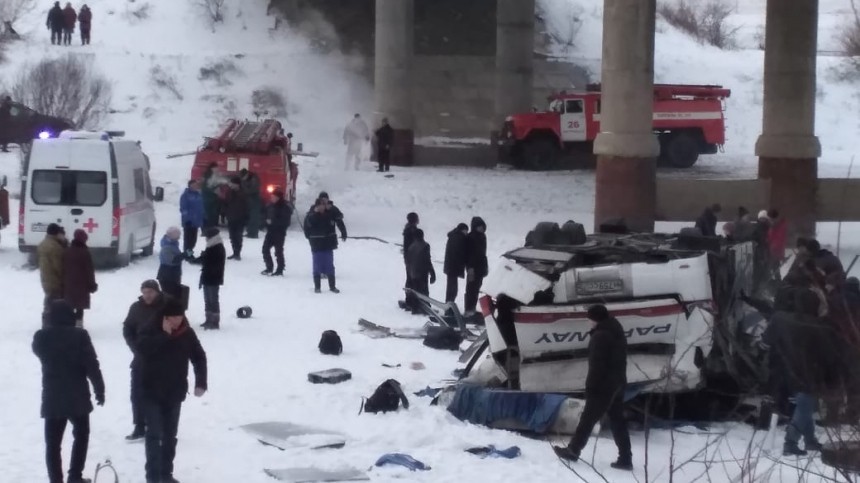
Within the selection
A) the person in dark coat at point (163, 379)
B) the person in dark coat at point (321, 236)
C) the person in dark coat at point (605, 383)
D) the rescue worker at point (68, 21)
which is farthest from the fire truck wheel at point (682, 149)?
the person in dark coat at point (163, 379)

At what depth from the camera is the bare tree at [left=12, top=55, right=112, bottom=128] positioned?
121 ft

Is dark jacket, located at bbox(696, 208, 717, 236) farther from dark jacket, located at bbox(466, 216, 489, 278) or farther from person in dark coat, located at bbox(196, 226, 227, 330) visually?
person in dark coat, located at bbox(196, 226, 227, 330)

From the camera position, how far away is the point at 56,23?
44.7 meters

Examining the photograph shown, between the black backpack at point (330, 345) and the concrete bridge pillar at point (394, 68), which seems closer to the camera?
the black backpack at point (330, 345)

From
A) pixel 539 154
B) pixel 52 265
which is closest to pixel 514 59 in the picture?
pixel 539 154

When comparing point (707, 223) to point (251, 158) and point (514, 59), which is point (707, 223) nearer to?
point (251, 158)

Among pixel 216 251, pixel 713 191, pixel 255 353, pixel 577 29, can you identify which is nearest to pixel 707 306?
pixel 255 353

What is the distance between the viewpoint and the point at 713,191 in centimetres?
2864

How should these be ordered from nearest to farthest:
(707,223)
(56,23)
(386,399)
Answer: (386,399), (707,223), (56,23)

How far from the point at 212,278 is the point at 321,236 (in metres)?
3.48

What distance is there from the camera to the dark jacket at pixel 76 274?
50.7ft

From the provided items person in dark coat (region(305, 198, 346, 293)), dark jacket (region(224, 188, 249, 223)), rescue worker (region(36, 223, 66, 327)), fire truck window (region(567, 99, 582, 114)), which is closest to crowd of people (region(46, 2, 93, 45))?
fire truck window (region(567, 99, 582, 114))

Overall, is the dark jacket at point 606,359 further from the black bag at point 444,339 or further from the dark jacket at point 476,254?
the dark jacket at point 476,254

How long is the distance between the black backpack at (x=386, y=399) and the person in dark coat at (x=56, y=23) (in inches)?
1373
